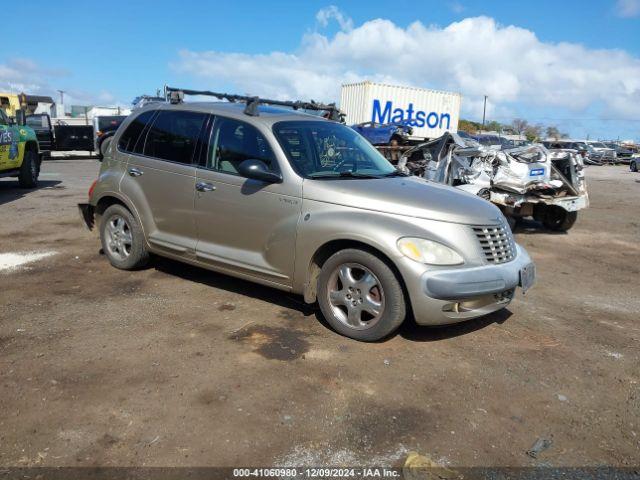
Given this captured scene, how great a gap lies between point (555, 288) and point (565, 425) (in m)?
3.27

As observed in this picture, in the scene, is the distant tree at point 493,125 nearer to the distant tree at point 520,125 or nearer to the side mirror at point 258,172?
the distant tree at point 520,125

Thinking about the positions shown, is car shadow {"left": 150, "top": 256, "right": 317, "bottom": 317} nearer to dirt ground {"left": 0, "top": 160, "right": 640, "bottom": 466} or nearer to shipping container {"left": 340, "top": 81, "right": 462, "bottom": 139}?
dirt ground {"left": 0, "top": 160, "right": 640, "bottom": 466}

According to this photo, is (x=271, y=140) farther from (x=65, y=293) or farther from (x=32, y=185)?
(x=32, y=185)

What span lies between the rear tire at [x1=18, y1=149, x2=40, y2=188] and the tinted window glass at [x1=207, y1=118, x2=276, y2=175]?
9.36 m

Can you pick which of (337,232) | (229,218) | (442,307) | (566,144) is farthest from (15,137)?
(566,144)

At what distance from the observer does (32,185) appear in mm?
12805

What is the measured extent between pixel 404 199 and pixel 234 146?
170cm

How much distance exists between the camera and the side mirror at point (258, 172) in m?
4.42

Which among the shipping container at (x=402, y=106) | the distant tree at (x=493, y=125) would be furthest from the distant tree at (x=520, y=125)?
the shipping container at (x=402, y=106)

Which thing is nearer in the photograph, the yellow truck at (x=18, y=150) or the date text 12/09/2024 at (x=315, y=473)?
the date text 12/09/2024 at (x=315, y=473)

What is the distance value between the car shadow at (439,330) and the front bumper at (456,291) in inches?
16.2

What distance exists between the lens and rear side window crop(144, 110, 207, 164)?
523 centimetres

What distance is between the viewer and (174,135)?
541cm

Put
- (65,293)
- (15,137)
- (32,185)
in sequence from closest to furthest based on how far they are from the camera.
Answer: (65,293)
(15,137)
(32,185)
